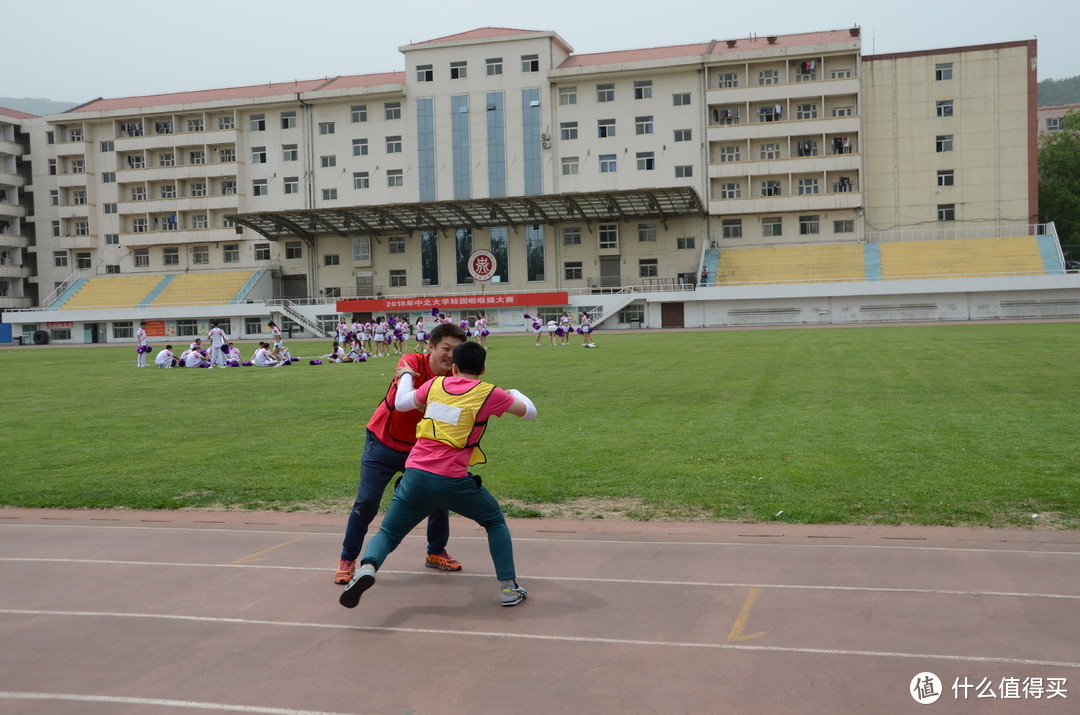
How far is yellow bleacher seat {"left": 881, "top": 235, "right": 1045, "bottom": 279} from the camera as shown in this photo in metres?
54.7

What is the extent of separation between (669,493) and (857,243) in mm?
55595

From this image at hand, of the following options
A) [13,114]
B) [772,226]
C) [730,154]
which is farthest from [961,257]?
[13,114]

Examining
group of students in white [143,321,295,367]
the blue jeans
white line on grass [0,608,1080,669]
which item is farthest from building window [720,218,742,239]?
white line on grass [0,608,1080,669]

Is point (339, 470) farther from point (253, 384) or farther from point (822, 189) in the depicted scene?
point (822, 189)

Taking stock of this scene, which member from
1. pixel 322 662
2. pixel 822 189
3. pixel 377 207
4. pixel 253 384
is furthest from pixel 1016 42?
pixel 322 662

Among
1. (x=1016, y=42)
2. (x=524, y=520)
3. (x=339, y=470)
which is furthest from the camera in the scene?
(x=1016, y=42)

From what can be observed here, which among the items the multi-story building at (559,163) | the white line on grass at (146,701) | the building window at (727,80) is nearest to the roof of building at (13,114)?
the multi-story building at (559,163)

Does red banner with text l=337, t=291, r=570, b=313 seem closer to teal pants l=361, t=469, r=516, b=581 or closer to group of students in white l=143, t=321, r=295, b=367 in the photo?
group of students in white l=143, t=321, r=295, b=367

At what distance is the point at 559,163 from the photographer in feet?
210

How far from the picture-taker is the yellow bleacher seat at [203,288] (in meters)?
66.4

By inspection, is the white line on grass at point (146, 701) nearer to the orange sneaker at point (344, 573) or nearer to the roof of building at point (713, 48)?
the orange sneaker at point (344, 573)

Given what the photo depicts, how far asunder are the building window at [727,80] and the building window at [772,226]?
9232 millimetres

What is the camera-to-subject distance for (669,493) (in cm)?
944
